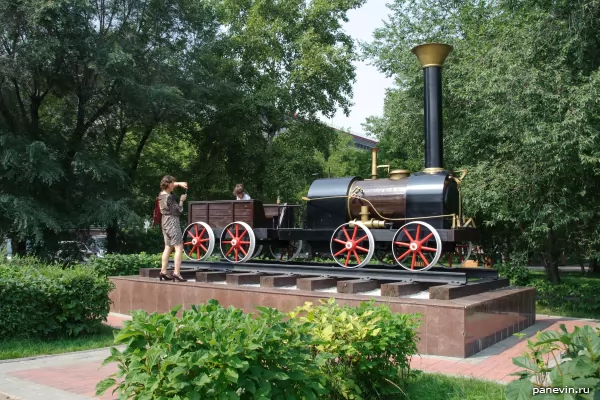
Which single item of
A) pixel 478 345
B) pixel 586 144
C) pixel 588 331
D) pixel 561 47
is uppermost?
pixel 561 47

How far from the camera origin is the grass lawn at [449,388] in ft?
16.0

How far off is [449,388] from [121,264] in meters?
10.1

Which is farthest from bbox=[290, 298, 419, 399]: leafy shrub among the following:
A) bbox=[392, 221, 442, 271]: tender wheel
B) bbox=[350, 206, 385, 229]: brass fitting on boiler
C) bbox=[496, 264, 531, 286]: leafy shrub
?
bbox=[496, 264, 531, 286]: leafy shrub

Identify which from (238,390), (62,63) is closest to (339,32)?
(62,63)

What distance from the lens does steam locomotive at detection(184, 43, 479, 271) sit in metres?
9.09

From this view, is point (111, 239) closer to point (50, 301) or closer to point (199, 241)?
point (199, 241)

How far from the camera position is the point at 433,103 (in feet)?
31.6

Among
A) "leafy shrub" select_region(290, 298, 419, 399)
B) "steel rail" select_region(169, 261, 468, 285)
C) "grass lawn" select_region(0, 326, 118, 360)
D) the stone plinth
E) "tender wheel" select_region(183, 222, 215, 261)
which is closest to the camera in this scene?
"leafy shrub" select_region(290, 298, 419, 399)

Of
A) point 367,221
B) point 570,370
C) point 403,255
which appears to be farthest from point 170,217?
point 570,370

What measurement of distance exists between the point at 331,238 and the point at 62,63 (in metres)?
14.9

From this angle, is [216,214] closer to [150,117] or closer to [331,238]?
[331,238]

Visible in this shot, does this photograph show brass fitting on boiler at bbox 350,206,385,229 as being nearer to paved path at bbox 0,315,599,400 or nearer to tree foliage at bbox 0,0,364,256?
paved path at bbox 0,315,599,400

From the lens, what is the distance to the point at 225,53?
2553cm

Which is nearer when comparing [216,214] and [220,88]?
[216,214]
